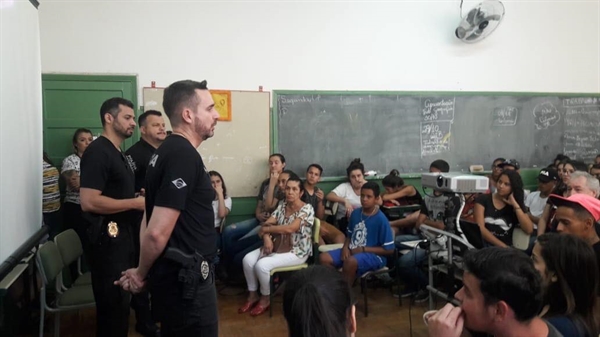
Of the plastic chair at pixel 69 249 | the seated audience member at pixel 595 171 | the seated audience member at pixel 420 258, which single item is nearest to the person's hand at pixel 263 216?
→ the seated audience member at pixel 420 258

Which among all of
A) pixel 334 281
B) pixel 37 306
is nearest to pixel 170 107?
pixel 334 281

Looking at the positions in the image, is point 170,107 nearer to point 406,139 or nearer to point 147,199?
point 147,199

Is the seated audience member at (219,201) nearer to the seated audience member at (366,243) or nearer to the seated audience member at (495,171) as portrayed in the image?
the seated audience member at (366,243)

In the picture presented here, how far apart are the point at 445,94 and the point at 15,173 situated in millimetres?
4563

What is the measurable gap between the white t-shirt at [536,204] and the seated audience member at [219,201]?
121 inches

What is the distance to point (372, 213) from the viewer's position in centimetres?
346

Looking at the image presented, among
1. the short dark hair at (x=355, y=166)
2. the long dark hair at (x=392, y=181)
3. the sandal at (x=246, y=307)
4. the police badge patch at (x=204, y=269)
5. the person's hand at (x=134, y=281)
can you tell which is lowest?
the sandal at (x=246, y=307)

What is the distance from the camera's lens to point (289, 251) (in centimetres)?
347

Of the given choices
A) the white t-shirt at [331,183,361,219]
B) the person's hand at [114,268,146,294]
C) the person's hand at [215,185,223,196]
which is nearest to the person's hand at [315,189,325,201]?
the white t-shirt at [331,183,361,219]

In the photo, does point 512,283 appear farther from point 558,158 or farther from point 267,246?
point 558,158

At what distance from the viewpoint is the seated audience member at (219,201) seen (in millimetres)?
4039

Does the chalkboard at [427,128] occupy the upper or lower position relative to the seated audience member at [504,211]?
upper

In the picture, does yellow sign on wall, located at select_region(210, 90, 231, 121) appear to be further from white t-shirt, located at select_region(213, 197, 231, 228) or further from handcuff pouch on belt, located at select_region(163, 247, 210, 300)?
handcuff pouch on belt, located at select_region(163, 247, 210, 300)

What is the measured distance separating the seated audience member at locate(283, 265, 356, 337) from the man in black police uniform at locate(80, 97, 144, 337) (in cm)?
137
